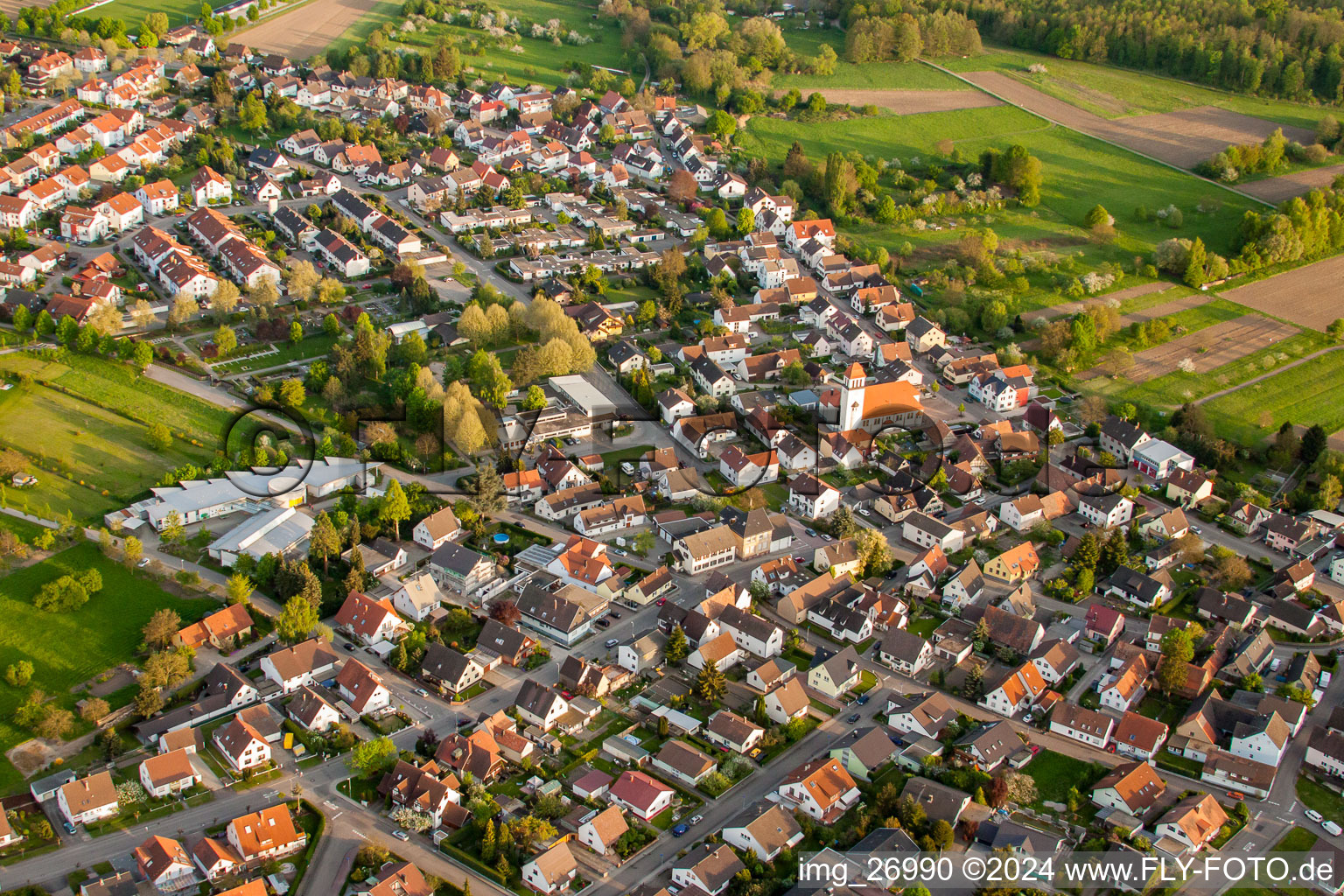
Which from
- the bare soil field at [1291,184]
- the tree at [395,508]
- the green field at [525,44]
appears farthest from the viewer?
the green field at [525,44]

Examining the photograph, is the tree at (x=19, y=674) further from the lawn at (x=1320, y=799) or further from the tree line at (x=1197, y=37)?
the tree line at (x=1197, y=37)

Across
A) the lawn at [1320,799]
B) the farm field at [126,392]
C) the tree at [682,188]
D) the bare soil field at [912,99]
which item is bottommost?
the lawn at [1320,799]

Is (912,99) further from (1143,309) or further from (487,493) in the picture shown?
(487,493)

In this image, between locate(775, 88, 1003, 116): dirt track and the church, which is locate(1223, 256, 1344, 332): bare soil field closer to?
the church

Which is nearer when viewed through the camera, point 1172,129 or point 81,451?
point 81,451

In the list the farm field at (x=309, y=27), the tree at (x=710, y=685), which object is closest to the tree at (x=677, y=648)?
the tree at (x=710, y=685)

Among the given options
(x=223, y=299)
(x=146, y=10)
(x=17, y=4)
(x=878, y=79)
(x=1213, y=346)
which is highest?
(x=17, y=4)

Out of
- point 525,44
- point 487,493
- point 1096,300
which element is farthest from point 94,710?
point 525,44
